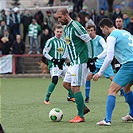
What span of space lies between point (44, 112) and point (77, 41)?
2.28 m

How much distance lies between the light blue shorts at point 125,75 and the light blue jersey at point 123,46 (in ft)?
0.34

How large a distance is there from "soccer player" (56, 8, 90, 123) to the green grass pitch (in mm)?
447

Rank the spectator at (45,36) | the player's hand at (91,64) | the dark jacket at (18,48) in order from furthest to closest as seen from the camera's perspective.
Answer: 1. the spectator at (45,36)
2. the dark jacket at (18,48)
3. the player's hand at (91,64)

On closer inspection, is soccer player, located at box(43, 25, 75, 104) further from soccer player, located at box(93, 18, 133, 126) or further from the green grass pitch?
soccer player, located at box(93, 18, 133, 126)

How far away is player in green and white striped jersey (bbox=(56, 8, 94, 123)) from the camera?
10250mm

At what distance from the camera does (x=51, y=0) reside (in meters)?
33.0

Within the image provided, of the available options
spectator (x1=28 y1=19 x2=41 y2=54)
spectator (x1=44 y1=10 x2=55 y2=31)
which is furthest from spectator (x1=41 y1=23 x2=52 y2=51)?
spectator (x1=44 y1=10 x2=55 y2=31)

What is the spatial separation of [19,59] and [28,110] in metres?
12.4

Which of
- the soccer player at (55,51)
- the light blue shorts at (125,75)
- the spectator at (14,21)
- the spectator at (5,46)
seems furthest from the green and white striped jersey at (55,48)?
the spectator at (14,21)

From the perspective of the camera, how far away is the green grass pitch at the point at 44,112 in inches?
368

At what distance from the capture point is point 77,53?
10.3 metres

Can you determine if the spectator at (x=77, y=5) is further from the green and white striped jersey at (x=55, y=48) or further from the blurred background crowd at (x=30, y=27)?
the green and white striped jersey at (x=55, y=48)

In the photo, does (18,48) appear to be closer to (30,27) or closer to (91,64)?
(30,27)

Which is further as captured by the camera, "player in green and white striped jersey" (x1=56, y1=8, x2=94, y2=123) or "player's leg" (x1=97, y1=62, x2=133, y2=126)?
"player in green and white striped jersey" (x1=56, y1=8, x2=94, y2=123)
